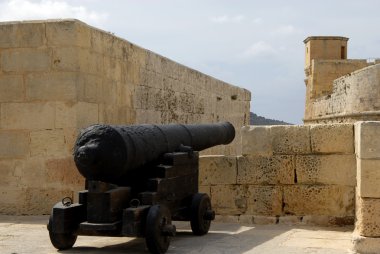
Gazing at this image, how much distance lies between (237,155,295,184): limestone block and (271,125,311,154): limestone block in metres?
0.09

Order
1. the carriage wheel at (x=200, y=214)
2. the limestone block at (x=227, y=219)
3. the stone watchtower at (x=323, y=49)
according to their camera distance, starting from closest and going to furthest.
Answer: the carriage wheel at (x=200, y=214) → the limestone block at (x=227, y=219) → the stone watchtower at (x=323, y=49)

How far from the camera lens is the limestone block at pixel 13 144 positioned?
24.0ft

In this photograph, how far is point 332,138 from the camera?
6.53 metres

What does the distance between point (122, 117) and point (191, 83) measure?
13.6ft

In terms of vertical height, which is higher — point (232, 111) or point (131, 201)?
point (232, 111)

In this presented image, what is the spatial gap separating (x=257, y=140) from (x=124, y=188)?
2439 millimetres

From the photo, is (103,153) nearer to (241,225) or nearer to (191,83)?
(241,225)

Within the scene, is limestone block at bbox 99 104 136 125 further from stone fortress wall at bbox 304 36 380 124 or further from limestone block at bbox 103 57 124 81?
stone fortress wall at bbox 304 36 380 124

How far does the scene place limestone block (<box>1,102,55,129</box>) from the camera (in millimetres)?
7262

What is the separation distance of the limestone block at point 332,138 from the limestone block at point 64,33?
2.97 meters

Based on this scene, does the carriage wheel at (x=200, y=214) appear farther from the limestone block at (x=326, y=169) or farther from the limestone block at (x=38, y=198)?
the limestone block at (x=38, y=198)

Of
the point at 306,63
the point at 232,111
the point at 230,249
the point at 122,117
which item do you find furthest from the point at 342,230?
the point at 306,63

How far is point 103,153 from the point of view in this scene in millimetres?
4590

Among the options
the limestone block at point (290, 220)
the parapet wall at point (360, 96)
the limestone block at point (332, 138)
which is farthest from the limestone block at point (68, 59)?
the parapet wall at point (360, 96)
